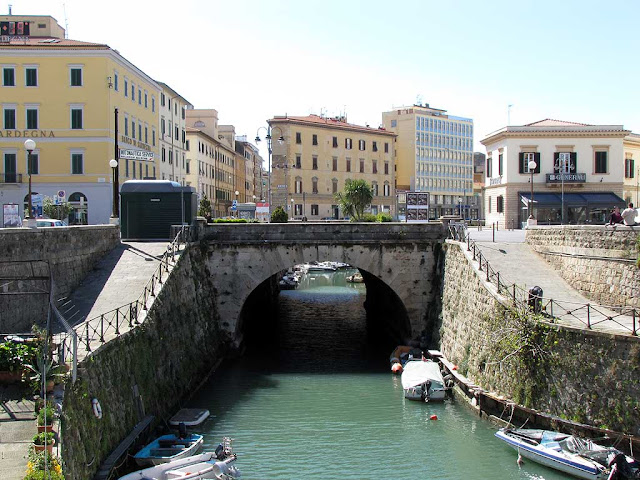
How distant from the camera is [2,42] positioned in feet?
165

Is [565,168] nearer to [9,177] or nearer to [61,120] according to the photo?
[61,120]

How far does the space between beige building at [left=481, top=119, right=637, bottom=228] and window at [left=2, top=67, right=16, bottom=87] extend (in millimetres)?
38370

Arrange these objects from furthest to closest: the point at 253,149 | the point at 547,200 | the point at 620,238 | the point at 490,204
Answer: the point at 253,149
the point at 490,204
the point at 547,200
the point at 620,238

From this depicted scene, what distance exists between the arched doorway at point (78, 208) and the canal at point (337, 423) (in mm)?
21162

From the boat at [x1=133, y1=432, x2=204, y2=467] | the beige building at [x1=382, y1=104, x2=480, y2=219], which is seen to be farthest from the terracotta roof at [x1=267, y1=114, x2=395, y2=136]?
the boat at [x1=133, y1=432, x2=204, y2=467]

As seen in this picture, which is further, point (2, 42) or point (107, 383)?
point (2, 42)

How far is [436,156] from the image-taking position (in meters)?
118

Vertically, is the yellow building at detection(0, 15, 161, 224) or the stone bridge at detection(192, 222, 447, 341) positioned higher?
the yellow building at detection(0, 15, 161, 224)

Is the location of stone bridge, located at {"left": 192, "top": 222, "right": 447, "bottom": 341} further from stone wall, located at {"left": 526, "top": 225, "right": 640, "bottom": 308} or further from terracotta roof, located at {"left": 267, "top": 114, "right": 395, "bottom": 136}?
terracotta roof, located at {"left": 267, "top": 114, "right": 395, "bottom": 136}

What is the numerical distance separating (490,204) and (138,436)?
4490 cm

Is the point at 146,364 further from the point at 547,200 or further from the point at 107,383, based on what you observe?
the point at 547,200

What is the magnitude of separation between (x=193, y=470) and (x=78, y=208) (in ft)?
118

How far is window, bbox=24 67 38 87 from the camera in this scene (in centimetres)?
4850

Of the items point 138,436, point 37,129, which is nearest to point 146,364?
point 138,436
